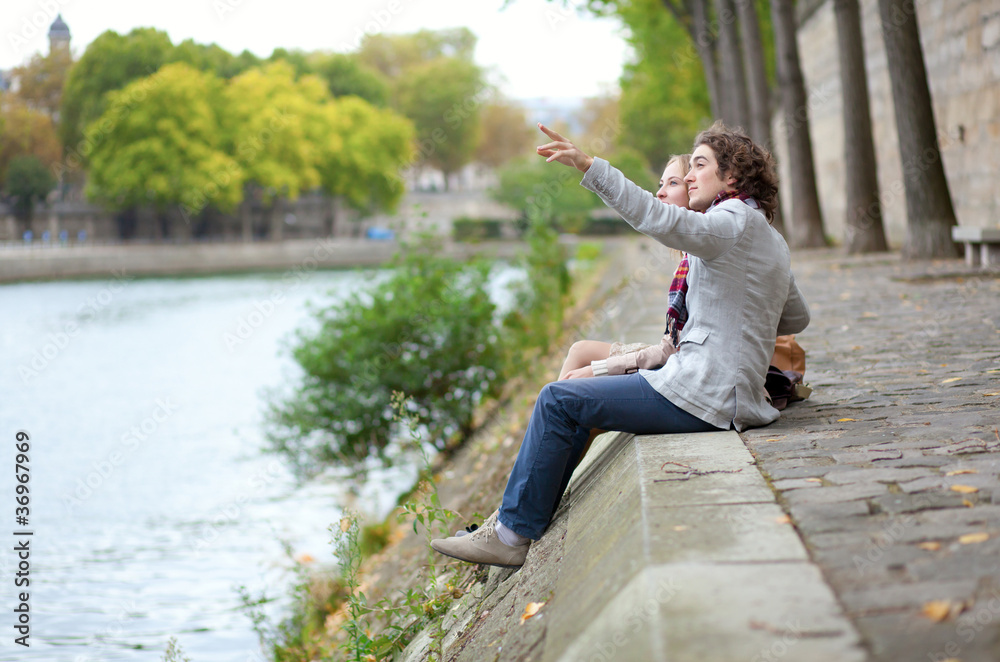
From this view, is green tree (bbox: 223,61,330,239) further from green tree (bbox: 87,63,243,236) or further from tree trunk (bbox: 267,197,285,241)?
green tree (bbox: 87,63,243,236)

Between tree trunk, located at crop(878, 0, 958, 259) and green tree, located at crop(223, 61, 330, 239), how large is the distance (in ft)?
155

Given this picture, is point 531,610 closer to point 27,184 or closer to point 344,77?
point 27,184

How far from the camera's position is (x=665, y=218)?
3.40 meters

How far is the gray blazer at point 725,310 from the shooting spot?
3578 millimetres

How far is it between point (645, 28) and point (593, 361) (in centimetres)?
2384

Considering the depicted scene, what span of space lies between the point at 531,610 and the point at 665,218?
1.46m

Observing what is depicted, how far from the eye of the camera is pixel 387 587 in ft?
21.5

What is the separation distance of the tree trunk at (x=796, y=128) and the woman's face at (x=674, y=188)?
1469cm

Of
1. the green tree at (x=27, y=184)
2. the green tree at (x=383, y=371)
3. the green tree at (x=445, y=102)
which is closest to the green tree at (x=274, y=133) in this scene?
the green tree at (x=27, y=184)

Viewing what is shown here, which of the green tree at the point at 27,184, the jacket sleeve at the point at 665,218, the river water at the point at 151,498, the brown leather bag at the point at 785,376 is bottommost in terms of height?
the river water at the point at 151,498

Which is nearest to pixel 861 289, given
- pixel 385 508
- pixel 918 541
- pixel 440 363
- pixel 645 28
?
pixel 440 363

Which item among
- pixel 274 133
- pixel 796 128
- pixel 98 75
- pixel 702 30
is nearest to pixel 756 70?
pixel 796 128

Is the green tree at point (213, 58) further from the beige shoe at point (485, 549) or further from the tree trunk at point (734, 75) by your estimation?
the beige shoe at point (485, 549)

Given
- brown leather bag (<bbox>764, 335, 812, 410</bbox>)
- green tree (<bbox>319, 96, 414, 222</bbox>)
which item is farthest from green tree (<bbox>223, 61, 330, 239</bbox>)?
brown leather bag (<bbox>764, 335, 812, 410</bbox>)
